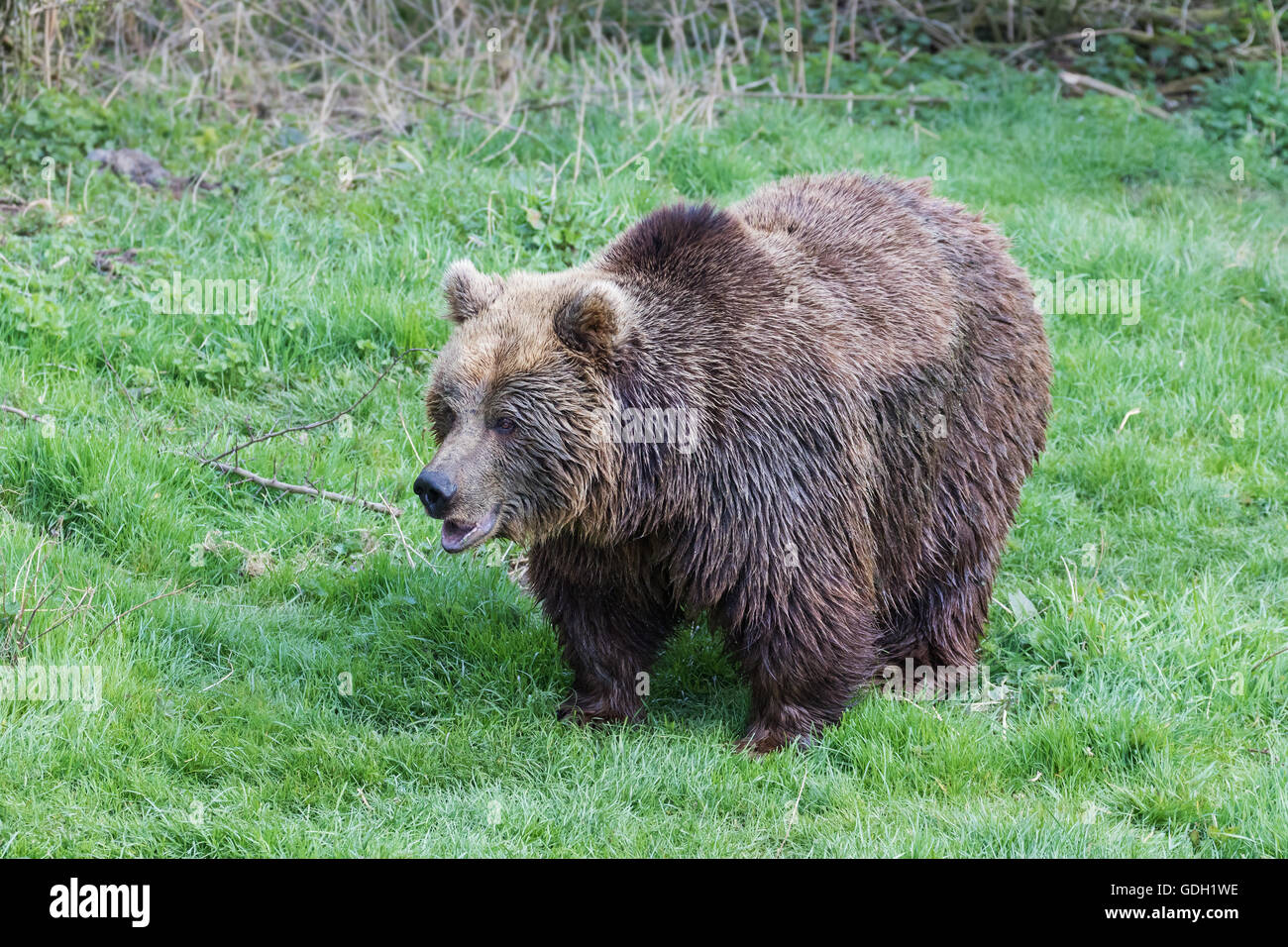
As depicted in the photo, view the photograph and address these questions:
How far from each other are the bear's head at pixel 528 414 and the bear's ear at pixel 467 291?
14cm

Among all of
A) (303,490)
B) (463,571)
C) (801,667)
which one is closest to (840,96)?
(303,490)

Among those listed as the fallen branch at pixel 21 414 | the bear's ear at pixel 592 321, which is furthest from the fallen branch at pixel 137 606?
the bear's ear at pixel 592 321

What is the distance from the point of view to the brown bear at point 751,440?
17.7 feet

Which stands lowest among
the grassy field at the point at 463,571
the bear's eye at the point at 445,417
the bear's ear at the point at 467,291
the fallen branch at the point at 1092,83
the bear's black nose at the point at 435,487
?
the grassy field at the point at 463,571

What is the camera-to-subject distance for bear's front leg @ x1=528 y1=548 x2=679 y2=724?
5961mm

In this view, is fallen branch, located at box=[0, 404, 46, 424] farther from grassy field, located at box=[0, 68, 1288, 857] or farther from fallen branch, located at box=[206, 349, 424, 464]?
fallen branch, located at box=[206, 349, 424, 464]

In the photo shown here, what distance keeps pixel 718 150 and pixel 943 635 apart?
497cm

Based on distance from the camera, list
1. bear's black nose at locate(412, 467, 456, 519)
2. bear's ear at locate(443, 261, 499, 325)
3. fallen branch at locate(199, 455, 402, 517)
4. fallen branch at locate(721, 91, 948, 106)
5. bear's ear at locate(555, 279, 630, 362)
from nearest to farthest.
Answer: bear's black nose at locate(412, 467, 456, 519)
bear's ear at locate(555, 279, 630, 362)
bear's ear at locate(443, 261, 499, 325)
fallen branch at locate(199, 455, 402, 517)
fallen branch at locate(721, 91, 948, 106)

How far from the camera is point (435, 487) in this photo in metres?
5.14

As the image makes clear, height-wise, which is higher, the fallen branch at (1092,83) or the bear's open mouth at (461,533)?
the fallen branch at (1092,83)

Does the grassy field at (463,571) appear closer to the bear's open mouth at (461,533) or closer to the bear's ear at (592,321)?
the bear's open mouth at (461,533)

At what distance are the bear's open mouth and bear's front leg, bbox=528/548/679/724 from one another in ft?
2.11

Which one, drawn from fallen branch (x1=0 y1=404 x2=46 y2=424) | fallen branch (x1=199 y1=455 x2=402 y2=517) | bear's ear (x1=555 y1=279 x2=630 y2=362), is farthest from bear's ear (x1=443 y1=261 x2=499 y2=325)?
fallen branch (x1=0 y1=404 x2=46 y2=424)

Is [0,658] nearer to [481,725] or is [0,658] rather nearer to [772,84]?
[481,725]
